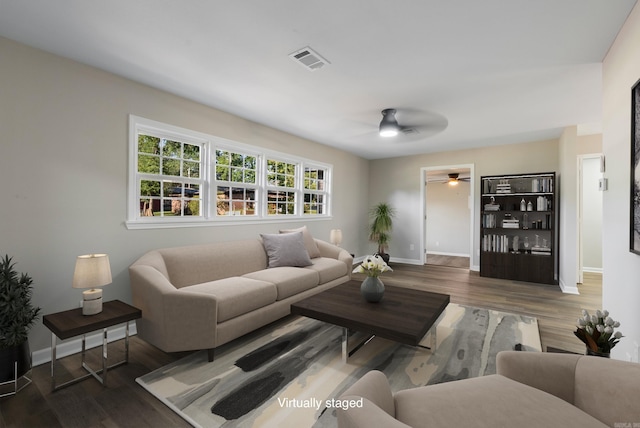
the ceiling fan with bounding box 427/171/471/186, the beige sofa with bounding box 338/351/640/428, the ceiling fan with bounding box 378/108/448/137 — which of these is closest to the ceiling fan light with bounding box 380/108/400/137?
the ceiling fan with bounding box 378/108/448/137

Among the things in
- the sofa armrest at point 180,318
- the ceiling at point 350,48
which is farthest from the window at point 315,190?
the sofa armrest at point 180,318

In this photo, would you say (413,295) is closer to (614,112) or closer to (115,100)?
(614,112)

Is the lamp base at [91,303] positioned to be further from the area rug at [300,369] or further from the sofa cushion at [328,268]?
the sofa cushion at [328,268]

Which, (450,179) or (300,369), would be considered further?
(450,179)

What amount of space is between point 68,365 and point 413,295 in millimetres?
3064

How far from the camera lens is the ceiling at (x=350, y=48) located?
1.90 metres

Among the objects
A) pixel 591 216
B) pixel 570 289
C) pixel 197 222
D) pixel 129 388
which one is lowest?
pixel 129 388

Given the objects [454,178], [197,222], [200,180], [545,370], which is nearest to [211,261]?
[197,222]

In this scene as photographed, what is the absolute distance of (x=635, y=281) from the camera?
72.7 inches

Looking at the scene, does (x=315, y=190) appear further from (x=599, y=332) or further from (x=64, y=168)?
(x=599, y=332)

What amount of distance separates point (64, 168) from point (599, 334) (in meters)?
4.11

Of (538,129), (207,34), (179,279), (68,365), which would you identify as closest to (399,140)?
(538,129)

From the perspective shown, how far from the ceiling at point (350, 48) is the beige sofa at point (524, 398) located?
2.11 metres

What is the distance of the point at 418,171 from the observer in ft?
21.6
